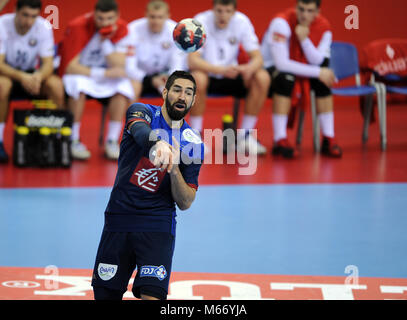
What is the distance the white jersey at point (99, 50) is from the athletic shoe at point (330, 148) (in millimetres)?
2948

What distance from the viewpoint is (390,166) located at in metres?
9.56

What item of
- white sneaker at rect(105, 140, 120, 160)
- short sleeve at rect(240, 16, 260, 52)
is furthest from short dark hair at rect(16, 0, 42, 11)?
short sleeve at rect(240, 16, 260, 52)

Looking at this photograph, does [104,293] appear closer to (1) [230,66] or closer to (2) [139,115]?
(2) [139,115]

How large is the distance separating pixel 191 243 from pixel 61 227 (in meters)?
1.24

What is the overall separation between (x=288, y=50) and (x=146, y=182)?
6.49m

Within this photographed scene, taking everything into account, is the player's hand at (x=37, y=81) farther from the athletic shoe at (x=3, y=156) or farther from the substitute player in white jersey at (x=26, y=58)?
the athletic shoe at (x=3, y=156)

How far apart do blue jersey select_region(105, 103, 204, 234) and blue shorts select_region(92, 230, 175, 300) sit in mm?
48

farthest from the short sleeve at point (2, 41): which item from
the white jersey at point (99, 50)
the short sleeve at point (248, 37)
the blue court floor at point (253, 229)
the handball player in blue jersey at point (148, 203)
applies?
the handball player in blue jersey at point (148, 203)

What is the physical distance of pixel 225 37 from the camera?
9.89m

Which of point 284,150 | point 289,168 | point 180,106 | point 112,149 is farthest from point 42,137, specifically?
point 180,106
